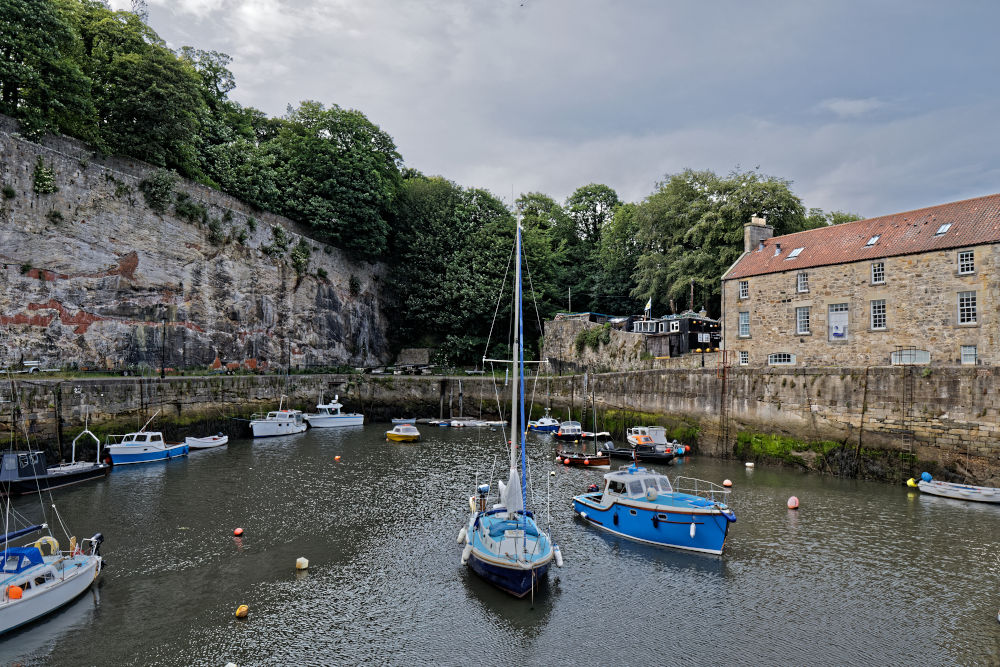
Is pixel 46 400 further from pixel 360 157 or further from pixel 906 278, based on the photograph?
pixel 906 278

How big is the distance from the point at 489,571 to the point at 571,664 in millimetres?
3453

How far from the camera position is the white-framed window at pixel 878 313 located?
2734cm

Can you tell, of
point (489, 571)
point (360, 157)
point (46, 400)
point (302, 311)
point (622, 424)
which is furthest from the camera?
point (360, 157)

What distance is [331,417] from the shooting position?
4106 cm

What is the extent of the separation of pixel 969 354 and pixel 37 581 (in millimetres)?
33143

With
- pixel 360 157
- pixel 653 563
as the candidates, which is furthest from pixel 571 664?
pixel 360 157

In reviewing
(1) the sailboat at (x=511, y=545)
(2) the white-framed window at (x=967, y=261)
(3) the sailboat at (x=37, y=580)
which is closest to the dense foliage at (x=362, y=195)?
(2) the white-framed window at (x=967, y=261)

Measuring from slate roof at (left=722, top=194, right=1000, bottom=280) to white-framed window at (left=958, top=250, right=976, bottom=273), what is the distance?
1.28 feet

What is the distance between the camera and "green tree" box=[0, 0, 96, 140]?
98.5ft

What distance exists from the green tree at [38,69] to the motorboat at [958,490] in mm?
45955

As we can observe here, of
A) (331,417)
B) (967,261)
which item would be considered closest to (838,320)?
(967,261)

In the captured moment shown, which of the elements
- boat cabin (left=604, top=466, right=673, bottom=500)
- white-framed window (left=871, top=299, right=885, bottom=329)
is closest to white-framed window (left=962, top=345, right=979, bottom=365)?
white-framed window (left=871, top=299, right=885, bottom=329)

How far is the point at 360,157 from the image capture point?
5156cm

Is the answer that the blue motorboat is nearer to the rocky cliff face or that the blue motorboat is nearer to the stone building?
the stone building
